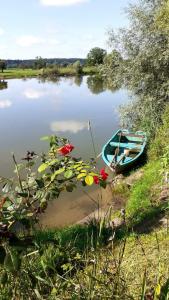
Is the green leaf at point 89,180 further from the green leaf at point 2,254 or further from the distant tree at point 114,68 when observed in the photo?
the distant tree at point 114,68

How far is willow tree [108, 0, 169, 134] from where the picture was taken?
16.5 m

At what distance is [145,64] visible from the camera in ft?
55.4

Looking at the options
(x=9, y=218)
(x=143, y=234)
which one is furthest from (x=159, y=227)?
(x=9, y=218)

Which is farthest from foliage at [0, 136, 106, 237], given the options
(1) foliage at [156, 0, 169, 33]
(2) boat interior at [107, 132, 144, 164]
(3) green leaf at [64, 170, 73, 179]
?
(1) foliage at [156, 0, 169, 33]

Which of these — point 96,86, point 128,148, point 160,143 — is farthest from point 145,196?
point 96,86

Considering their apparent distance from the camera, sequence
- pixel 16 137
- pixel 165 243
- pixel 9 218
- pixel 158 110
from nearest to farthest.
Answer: pixel 9 218 < pixel 165 243 < pixel 158 110 < pixel 16 137

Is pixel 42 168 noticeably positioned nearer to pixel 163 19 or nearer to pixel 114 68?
pixel 163 19

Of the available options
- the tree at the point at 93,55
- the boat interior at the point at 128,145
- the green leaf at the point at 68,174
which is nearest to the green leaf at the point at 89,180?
the green leaf at the point at 68,174

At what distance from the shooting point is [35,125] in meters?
25.3

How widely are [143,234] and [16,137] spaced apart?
1519 centimetres

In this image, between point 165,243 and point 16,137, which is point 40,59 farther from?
point 165,243

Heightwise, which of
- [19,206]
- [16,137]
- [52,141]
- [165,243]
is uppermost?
[52,141]

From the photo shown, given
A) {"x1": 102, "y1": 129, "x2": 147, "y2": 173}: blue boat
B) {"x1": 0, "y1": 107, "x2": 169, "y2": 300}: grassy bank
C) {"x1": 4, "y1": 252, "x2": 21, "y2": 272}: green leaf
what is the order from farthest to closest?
{"x1": 102, "y1": 129, "x2": 147, "y2": 173}: blue boat, {"x1": 0, "y1": 107, "x2": 169, "y2": 300}: grassy bank, {"x1": 4, "y1": 252, "x2": 21, "y2": 272}: green leaf

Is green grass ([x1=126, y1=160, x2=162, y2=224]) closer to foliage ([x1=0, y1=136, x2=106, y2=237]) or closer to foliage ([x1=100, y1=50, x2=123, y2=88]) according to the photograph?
foliage ([x1=0, y1=136, x2=106, y2=237])
